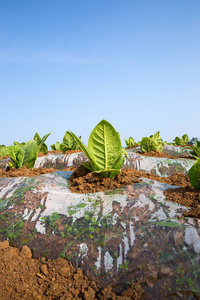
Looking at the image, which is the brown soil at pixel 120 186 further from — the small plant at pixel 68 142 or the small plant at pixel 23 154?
the small plant at pixel 68 142

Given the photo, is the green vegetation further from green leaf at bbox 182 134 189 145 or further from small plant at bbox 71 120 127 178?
green leaf at bbox 182 134 189 145

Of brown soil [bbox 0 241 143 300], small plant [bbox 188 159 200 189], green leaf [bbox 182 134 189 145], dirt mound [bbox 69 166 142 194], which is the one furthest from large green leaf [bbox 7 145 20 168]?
green leaf [bbox 182 134 189 145]

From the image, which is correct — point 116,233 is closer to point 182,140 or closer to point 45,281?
point 45,281

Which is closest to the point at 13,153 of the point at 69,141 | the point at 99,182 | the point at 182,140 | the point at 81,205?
the point at 99,182

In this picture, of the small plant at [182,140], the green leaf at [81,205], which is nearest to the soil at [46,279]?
the green leaf at [81,205]

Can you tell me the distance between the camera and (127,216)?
1652mm

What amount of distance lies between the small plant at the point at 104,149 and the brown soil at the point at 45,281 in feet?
3.28

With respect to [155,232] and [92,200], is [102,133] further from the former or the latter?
[155,232]

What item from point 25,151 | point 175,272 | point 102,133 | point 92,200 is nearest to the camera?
point 175,272

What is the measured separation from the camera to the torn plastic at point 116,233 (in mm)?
1328

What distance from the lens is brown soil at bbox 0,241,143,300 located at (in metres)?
1.34

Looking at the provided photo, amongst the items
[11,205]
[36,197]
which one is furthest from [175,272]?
[11,205]

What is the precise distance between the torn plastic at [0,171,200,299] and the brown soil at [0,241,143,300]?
5cm

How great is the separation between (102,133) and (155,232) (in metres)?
1.12
